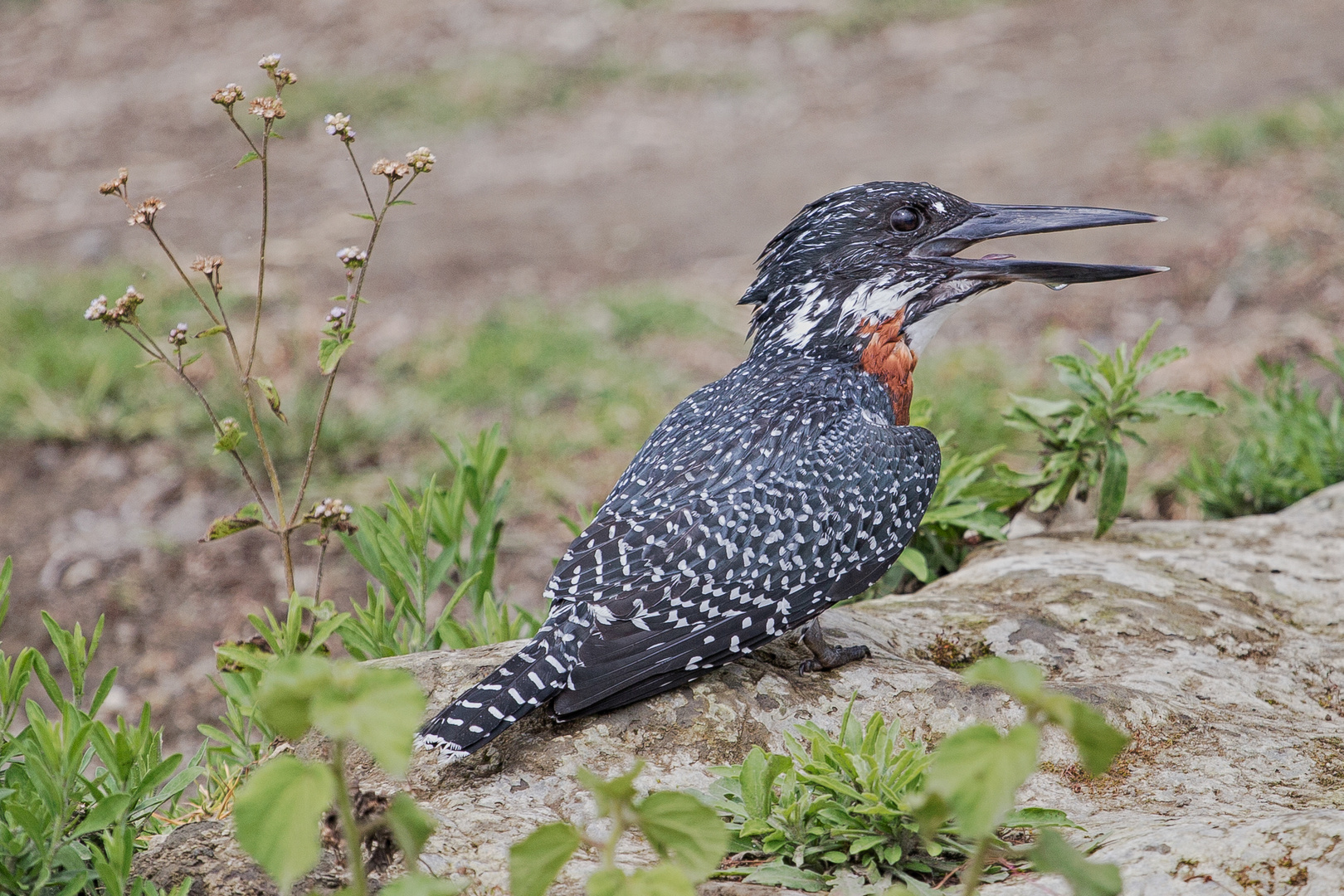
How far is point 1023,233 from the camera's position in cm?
381

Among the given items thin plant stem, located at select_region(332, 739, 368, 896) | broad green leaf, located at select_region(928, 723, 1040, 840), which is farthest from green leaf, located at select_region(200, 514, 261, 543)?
broad green leaf, located at select_region(928, 723, 1040, 840)

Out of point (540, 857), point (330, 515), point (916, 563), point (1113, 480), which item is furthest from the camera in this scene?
point (1113, 480)

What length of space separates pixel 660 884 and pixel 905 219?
2558 mm

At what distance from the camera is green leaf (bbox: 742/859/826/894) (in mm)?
2404

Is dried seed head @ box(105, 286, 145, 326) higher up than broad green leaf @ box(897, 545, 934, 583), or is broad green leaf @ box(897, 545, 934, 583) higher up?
dried seed head @ box(105, 286, 145, 326)

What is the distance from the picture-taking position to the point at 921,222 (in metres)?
3.83

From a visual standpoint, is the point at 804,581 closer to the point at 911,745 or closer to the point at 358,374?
the point at 911,745

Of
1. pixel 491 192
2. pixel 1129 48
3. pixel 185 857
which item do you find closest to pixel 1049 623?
pixel 185 857

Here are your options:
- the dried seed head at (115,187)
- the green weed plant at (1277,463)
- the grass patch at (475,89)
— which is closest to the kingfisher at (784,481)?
the dried seed head at (115,187)

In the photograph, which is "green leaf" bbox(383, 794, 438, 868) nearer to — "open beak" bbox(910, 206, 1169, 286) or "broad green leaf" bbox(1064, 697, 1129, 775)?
"broad green leaf" bbox(1064, 697, 1129, 775)

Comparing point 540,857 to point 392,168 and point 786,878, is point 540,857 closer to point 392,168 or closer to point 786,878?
point 786,878

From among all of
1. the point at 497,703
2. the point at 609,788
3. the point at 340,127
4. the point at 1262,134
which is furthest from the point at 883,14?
the point at 609,788

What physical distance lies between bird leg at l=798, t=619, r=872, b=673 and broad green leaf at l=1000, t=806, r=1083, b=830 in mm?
845

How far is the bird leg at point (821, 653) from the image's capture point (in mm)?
3309
